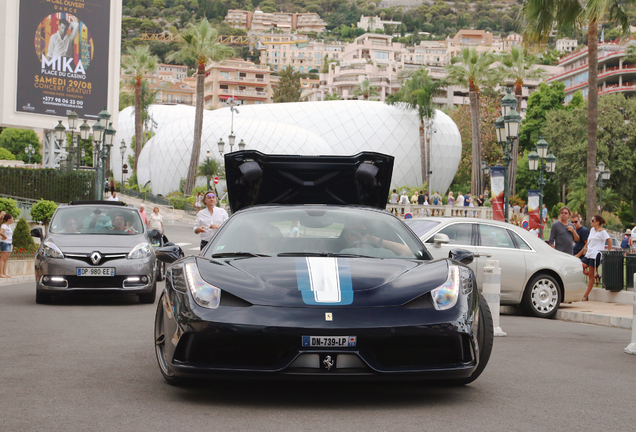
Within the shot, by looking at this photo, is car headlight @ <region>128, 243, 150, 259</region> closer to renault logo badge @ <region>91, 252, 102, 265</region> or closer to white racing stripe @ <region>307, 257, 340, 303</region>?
renault logo badge @ <region>91, 252, 102, 265</region>

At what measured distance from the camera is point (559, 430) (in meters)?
4.04

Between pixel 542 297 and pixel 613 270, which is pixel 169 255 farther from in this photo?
pixel 613 270

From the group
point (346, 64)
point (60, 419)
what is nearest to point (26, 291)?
point (60, 419)

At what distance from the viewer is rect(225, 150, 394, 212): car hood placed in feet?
26.2

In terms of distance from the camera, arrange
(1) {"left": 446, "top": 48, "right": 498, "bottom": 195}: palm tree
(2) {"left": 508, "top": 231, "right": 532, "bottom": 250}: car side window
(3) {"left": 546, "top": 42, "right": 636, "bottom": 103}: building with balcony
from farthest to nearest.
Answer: (3) {"left": 546, "top": 42, "right": 636, "bottom": 103}: building with balcony
(1) {"left": 446, "top": 48, "right": 498, "bottom": 195}: palm tree
(2) {"left": 508, "top": 231, "right": 532, "bottom": 250}: car side window

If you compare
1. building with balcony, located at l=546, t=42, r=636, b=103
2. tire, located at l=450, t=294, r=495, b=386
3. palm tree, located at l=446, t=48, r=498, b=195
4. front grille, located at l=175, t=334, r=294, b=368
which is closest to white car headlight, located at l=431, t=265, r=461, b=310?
tire, located at l=450, t=294, r=495, b=386

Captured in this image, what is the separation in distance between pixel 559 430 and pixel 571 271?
841 centimetres

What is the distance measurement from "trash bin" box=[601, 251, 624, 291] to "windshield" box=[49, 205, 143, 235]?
903cm

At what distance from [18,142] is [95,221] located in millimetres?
126482

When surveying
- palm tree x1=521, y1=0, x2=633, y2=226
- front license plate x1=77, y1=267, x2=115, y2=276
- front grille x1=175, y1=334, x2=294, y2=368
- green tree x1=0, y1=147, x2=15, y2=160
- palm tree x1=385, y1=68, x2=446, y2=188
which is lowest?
front license plate x1=77, y1=267, x2=115, y2=276

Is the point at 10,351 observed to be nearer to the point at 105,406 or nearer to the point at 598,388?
the point at 105,406

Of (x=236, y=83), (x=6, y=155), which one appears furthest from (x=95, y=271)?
A: (x=236, y=83)

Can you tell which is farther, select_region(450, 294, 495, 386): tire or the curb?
the curb

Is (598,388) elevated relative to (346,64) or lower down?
lower down
